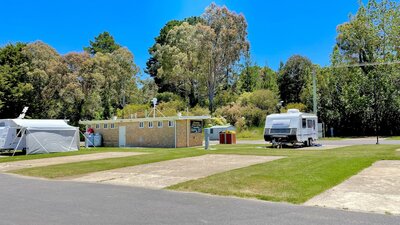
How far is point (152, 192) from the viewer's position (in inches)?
369

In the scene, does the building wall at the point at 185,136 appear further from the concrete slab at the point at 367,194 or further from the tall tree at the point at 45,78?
the tall tree at the point at 45,78

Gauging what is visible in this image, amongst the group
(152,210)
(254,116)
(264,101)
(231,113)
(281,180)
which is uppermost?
→ (264,101)

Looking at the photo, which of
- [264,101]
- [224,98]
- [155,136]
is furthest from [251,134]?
[155,136]

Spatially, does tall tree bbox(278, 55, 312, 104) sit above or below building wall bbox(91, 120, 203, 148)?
above

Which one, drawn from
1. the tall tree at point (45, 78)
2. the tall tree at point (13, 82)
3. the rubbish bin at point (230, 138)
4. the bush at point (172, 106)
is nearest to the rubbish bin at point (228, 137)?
the rubbish bin at point (230, 138)

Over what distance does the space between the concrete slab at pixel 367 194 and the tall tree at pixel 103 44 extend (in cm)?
6144

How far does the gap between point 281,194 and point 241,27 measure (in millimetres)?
44200

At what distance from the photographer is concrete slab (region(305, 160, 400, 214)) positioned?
718 cm

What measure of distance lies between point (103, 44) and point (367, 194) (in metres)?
65.0

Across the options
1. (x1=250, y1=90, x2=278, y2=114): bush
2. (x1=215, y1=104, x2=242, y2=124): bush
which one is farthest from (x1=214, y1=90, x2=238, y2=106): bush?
(x1=250, y1=90, x2=278, y2=114): bush

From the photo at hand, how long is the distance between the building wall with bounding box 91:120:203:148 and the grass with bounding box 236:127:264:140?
10730 millimetres

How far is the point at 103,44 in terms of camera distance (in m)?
67.8

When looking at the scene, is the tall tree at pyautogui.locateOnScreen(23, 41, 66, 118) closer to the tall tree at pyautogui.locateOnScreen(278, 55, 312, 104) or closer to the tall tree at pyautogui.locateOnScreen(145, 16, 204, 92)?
the tall tree at pyautogui.locateOnScreen(145, 16, 204, 92)

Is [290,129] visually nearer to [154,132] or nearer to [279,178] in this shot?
[154,132]
